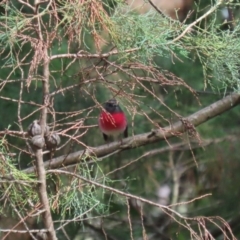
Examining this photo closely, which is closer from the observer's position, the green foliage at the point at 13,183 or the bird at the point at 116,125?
the green foliage at the point at 13,183

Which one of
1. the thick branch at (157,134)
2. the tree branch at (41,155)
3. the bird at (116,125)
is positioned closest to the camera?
the tree branch at (41,155)

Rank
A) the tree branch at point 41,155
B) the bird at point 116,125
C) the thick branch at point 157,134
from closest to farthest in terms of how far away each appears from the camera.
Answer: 1. the tree branch at point 41,155
2. the thick branch at point 157,134
3. the bird at point 116,125

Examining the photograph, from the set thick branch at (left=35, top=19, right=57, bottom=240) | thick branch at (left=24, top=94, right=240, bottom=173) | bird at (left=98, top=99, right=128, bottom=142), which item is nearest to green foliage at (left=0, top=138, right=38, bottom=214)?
thick branch at (left=35, top=19, right=57, bottom=240)

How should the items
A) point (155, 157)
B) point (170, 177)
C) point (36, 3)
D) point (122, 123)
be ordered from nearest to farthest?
point (36, 3), point (122, 123), point (155, 157), point (170, 177)

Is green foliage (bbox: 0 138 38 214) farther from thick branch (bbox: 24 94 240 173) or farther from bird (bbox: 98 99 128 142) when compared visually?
bird (bbox: 98 99 128 142)

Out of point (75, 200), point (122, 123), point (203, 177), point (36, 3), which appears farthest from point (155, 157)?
point (36, 3)

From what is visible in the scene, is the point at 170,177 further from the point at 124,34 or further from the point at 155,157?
the point at 124,34

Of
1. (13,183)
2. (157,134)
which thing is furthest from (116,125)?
(13,183)

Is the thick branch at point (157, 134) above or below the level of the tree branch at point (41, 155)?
below

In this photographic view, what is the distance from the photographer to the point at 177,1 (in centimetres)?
397

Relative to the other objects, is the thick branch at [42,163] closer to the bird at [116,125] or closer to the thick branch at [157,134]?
the thick branch at [157,134]

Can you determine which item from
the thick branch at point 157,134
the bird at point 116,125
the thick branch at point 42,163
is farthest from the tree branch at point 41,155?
the bird at point 116,125

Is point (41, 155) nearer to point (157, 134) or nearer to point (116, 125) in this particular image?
point (157, 134)

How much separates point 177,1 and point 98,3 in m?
2.22
